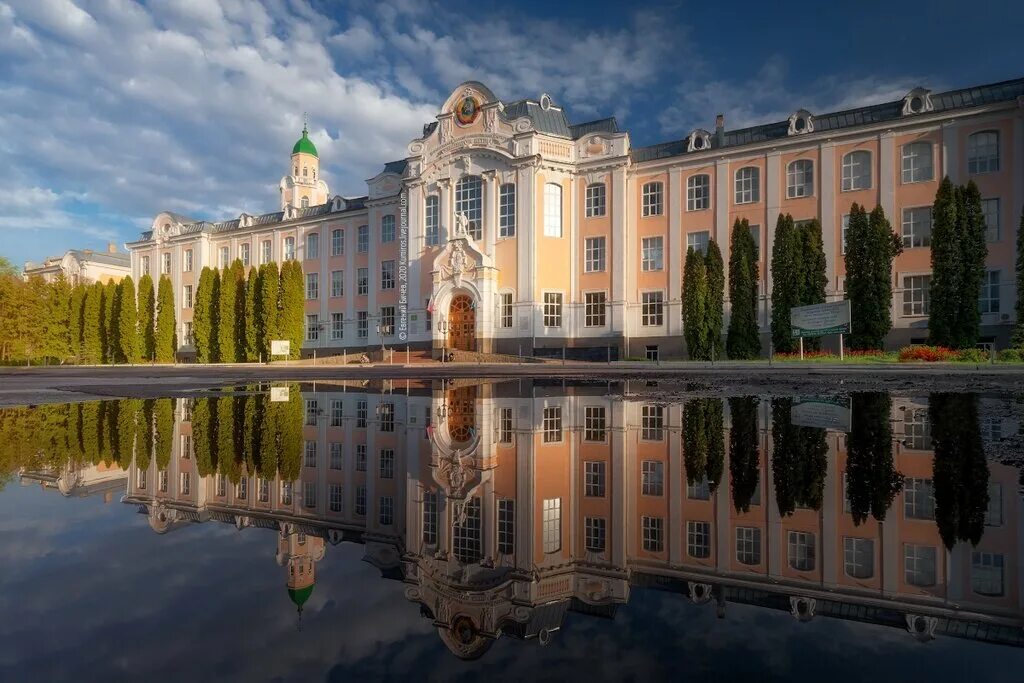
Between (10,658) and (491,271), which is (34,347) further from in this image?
(10,658)

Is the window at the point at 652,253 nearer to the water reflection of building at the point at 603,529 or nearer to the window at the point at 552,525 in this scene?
the water reflection of building at the point at 603,529

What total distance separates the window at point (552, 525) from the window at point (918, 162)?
37234 millimetres

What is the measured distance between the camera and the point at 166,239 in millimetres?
60219

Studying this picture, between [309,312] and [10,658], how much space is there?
54082 millimetres

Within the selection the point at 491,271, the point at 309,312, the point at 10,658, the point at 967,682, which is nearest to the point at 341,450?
the point at 10,658

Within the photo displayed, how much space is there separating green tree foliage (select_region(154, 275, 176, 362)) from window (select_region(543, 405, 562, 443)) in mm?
54449

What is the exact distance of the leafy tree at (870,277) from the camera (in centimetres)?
2800

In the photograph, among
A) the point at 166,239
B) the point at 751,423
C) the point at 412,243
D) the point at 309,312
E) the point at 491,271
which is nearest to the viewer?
the point at 751,423

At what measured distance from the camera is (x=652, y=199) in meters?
39.1

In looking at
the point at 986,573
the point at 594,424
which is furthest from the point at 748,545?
the point at 594,424

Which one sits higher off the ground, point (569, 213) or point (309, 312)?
point (569, 213)

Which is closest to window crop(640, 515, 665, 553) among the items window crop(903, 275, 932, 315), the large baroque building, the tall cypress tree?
the tall cypress tree

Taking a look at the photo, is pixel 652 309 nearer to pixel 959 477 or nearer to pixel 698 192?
pixel 698 192

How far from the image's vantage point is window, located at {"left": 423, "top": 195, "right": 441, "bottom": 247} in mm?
41969
